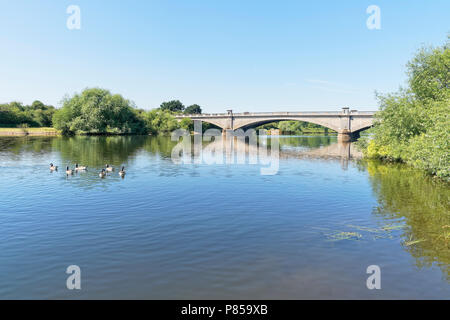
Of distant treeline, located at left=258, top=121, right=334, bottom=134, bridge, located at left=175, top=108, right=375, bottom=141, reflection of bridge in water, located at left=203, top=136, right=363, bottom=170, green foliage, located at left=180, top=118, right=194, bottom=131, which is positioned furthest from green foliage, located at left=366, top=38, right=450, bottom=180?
distant treeline, located at left=258, top=121, right=334, bottom=134

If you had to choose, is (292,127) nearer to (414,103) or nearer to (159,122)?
(159,122)

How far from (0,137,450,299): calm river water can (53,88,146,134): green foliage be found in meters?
82.3

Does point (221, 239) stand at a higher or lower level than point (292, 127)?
lower

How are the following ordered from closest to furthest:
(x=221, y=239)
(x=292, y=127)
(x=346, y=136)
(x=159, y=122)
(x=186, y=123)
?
(x=221, y=239), (x=346, y=136), (x=159, y=122), (x=186, y=123), (x=292, y=127)

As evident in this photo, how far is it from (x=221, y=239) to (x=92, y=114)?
327 feet

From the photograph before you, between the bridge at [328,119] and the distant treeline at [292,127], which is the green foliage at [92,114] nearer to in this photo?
the bridge at [328,119]

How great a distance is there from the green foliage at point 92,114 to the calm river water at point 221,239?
82319 mm

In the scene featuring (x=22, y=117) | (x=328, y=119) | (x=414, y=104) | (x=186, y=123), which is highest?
(x=22, y=117)

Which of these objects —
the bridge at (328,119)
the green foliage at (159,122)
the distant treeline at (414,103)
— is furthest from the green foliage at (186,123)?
the distant treeline at (414,103)

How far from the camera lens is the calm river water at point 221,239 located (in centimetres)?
962

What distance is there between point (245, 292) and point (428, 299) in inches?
206

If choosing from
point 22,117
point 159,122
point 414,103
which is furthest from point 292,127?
point 414,103

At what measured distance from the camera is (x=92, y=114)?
10175 centimetres
